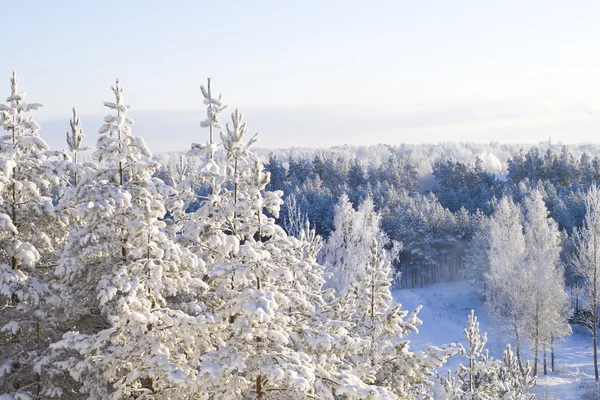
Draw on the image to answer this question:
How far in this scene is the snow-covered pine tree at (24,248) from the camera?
33.0 feet

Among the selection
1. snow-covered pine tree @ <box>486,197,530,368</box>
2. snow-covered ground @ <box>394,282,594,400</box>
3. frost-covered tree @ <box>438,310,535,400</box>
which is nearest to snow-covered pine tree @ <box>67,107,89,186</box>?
frost-covered tree @ <box>438,310,535,400</box>

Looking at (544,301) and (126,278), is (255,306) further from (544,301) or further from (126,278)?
(544,301)

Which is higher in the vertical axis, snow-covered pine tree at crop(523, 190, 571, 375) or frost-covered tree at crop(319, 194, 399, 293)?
frost-covered tree at crop(319, 194, 399, 293)

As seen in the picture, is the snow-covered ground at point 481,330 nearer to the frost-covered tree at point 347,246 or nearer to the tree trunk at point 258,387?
the frost-covered tree at point 347,246

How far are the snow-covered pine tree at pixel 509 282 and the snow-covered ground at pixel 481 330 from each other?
1.47 meters

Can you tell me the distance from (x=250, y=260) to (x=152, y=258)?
1.88 metres

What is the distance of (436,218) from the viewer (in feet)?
184

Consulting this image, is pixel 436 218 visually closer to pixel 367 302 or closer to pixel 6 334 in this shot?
pixel 367 302

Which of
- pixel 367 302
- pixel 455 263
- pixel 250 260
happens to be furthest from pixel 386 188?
pixel 250 260

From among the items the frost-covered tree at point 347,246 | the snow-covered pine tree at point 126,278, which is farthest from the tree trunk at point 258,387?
the frost-covered tree at point 347,246

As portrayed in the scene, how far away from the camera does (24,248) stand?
33.6 feet

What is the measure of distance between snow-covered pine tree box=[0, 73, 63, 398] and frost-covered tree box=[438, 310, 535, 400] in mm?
8475

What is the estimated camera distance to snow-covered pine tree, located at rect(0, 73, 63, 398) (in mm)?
10062

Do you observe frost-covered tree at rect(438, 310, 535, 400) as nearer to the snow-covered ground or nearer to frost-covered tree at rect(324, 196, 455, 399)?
A: frost-covered tree at rect(324, 196, 455, 399)
